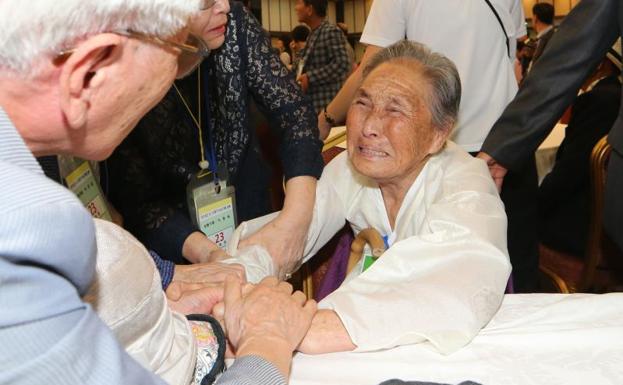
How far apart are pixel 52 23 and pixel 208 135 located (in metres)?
1.01

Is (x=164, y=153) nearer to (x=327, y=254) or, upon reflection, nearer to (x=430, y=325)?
(x=327, y=254)

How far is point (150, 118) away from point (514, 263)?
137 cm

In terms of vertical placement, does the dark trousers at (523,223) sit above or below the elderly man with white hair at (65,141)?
below

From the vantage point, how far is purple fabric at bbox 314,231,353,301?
1.76m

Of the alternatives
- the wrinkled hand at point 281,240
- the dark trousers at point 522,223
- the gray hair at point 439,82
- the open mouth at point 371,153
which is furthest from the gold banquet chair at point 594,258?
the wrinkled hand at point 281,240

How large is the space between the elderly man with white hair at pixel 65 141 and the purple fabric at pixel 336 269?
0.92m

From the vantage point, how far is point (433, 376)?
3.47 ft

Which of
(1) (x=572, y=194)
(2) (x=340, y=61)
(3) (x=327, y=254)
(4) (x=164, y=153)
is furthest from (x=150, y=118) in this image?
(2) (x=340, y=61)

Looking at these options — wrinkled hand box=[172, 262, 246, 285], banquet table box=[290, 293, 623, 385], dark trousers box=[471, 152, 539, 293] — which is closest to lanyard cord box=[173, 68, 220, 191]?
wrinkled hand box=[172, 262, 246, 285]

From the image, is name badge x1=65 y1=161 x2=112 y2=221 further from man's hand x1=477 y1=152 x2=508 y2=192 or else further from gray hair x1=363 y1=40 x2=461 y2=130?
man's hand x1=477 y1=152 x2=508 y2=192

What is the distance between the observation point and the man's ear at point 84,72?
0.62 meters

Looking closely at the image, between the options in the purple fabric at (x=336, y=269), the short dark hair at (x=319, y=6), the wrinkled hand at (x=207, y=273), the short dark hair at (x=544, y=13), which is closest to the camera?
the wrinkled hand at (x=207, y=273)

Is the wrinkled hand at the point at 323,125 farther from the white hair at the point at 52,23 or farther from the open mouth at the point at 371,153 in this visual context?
the white hair at the point at 52,23

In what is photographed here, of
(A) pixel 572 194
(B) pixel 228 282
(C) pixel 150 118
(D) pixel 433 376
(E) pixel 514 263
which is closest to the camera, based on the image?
(D) pixel 433 376
